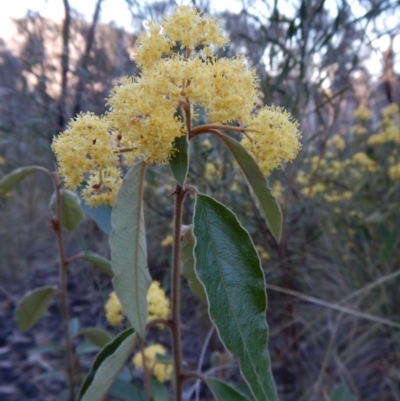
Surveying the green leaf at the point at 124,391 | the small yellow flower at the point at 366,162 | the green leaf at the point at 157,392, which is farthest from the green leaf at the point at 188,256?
the small yellow flower at the point at 366,162

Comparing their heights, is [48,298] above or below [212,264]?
above

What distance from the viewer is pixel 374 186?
3418mm

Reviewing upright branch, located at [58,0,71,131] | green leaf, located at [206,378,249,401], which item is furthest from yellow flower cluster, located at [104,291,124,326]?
upright branch, located at [58,0,71,131]

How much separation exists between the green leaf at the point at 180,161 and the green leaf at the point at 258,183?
8 centimetres

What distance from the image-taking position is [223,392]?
114cm

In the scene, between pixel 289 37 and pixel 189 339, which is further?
pixel 189 339

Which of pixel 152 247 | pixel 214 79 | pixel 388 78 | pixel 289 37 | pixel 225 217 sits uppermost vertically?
pixel 388 78

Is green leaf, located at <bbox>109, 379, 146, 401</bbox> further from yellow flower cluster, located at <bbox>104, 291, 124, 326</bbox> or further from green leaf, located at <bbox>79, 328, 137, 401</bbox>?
green leaf, located at <bbox>79, 328, 137, 401</bbox>

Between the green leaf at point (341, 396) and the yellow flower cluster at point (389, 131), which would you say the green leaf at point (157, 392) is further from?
the yellow flower cluster at point (389, 131)

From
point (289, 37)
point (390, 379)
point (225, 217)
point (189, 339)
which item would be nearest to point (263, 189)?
point (225, 217)

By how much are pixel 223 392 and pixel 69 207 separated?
64 cm

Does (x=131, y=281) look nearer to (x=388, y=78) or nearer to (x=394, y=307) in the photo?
(x=394, y=307)

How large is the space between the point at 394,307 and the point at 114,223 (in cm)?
222

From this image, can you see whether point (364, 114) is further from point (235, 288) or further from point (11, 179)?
point (235, 288)
